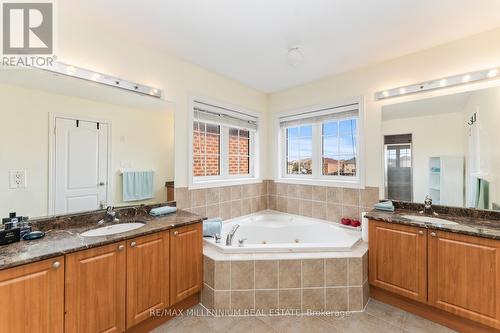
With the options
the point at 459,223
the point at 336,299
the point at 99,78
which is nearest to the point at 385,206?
the point at 459,223

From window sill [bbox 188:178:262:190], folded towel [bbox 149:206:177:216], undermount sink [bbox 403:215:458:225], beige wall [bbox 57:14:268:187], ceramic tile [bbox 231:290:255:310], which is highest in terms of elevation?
beige wall [bbox 57:14:268:187]

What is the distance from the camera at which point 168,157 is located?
94.5 inches

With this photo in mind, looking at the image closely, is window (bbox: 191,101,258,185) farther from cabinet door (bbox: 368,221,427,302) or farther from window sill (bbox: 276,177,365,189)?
cabinet door (bbox: 368,221,427,302)

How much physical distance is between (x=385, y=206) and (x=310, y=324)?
140cm

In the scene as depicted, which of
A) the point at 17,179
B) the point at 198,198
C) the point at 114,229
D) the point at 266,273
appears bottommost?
the point at 266,273

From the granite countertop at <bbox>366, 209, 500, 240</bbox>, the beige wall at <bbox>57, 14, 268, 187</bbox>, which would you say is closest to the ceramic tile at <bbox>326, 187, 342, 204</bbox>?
the granite countertop at <bbox>366, 209, 500, 240</bbox>

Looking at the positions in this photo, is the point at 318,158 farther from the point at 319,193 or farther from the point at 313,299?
the point at 313,299

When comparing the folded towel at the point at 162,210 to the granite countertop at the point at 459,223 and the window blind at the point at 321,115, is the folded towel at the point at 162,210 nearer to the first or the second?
the granite countertop at the point at 459,223

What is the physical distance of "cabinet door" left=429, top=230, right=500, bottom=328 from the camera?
1553mm

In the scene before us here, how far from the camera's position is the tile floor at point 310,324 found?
1.76m

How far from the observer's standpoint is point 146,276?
1.66 m

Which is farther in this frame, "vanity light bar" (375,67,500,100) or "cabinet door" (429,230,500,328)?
"vanity light bar" (375,67,500,100)

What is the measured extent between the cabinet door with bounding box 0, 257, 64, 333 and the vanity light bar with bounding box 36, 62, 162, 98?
1.43 m

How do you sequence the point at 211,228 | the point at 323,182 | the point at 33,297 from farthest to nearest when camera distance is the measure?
the point at 323,182 < the point at 211,228 < the point at 33,297
